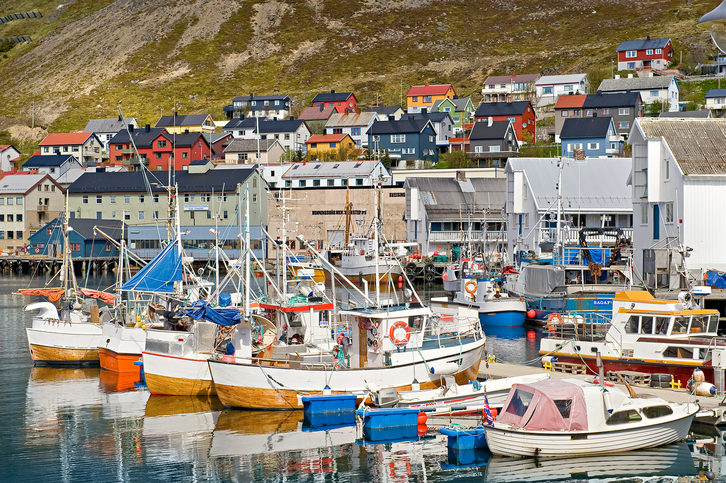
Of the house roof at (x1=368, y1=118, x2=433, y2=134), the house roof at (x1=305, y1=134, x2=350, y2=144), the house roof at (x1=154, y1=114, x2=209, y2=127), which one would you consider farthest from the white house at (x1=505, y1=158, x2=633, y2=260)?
the house roof at (x1=154, y1=114, x2=209, y2=127)

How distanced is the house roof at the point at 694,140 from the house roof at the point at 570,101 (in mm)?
77798

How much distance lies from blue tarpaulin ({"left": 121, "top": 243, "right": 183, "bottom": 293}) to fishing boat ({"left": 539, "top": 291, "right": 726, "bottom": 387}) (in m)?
17.6

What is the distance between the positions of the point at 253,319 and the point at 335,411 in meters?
6.90

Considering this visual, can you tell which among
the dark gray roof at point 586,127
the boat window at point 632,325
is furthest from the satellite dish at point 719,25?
the dark gray roof at point 586,127

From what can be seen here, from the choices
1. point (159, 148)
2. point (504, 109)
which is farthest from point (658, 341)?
point (159, 148)

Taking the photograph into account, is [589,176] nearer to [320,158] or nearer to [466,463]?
[466,463]

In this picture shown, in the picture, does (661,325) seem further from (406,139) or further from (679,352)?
(406,139)

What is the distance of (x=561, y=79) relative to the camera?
490 ft

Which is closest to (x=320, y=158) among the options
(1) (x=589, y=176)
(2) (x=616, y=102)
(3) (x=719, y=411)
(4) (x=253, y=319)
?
(2) (x=616, y=102)

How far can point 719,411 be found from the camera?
29047 mm

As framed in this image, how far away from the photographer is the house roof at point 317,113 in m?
159

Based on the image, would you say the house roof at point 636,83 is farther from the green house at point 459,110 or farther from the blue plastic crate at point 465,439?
the blue plastic crate at point 465,439

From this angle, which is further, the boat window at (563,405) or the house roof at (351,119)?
the house roof at (351,119)

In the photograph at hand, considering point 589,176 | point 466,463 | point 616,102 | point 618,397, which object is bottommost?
point 466,463
